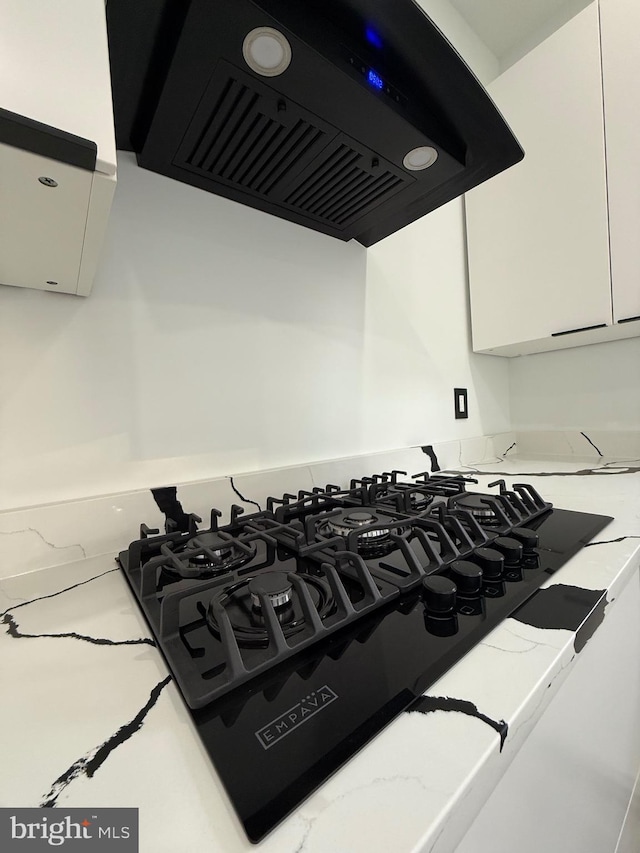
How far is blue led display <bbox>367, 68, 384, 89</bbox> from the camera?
570 mm

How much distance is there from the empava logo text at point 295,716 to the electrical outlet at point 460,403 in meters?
1.30

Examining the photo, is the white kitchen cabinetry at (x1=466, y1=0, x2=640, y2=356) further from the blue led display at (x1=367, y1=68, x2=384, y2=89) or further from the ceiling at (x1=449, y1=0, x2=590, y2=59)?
the blue led display at (x1=367, y1=68, x2=384, y2=89)

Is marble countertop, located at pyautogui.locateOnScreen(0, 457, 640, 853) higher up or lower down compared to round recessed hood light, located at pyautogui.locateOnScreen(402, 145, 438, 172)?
lower down

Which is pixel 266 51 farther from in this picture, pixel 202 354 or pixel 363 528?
pixel 363 528

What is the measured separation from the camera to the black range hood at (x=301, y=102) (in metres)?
0.51

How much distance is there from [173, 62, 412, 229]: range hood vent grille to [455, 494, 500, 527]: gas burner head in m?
0.69

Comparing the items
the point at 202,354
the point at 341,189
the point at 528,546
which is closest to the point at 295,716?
the point at 528,546

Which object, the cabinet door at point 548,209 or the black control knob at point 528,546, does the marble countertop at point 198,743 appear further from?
the cabinet door at point 548,209

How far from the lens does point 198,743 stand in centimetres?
28

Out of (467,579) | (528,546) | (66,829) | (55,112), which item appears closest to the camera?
(66,829)

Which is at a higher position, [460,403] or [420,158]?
[420,158]

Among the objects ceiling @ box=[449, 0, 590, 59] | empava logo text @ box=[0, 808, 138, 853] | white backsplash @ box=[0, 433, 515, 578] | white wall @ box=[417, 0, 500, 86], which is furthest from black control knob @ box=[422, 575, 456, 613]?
ceiling @ box=[449, 0, 590, 59]

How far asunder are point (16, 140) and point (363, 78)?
0.49 m

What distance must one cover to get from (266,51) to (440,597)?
0.75 metres
